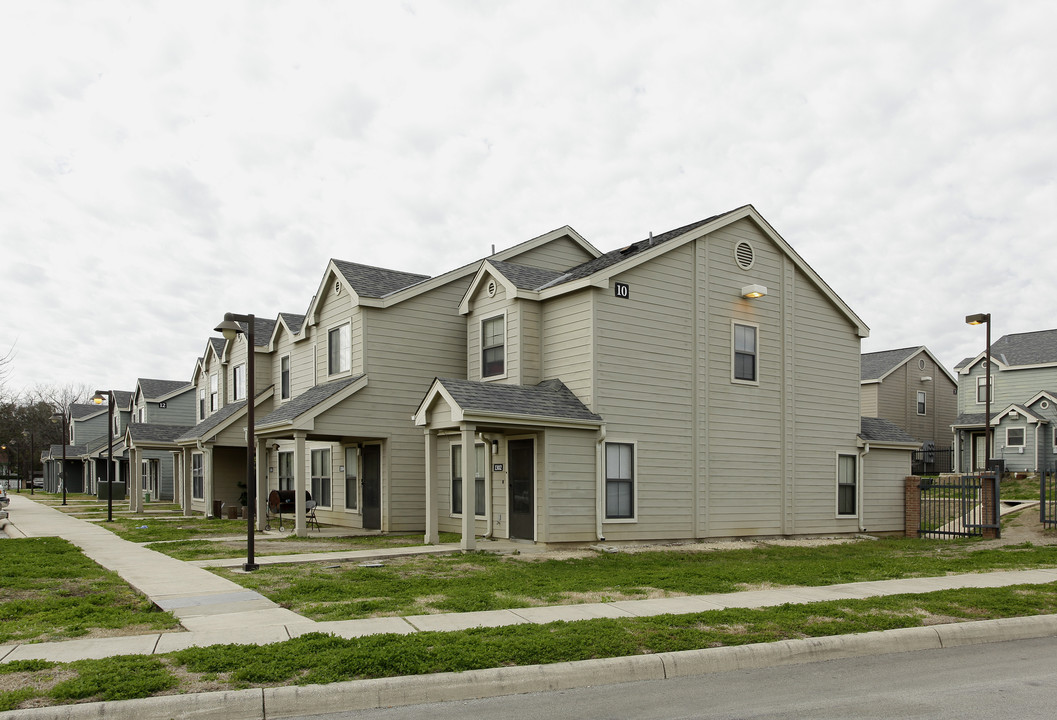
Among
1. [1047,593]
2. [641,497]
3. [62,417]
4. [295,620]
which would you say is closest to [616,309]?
[641,497]

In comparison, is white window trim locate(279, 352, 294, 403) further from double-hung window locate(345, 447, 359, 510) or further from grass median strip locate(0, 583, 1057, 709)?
grass median strip locate(0, 583, 1057, 709)

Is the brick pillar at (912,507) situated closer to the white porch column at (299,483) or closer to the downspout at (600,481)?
the downspout at (600,481)

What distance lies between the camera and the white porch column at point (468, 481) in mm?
17188

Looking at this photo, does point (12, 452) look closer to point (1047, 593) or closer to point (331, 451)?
point (331, 451)

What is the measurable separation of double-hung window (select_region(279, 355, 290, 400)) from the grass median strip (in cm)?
2145

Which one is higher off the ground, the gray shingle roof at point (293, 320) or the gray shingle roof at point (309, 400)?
the gray shingle roof at point (293, 320)

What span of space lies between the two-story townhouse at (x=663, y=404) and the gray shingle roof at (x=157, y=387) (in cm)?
3210

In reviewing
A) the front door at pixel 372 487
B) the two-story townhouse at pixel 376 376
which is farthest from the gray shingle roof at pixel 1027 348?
the front door at pixel 372 487

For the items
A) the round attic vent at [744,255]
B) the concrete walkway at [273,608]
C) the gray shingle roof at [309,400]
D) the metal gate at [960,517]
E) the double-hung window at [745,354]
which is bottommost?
the metal gate at [960,517]

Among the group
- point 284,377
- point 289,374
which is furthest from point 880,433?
point 284,377

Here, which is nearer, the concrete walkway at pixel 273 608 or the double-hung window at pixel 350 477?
the concrete walkway at pixel 273 608

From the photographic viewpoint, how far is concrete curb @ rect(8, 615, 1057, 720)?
21.0 feet

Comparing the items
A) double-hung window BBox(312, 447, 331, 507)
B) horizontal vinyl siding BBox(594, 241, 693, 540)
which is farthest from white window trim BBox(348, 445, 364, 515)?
horizontal vinyl siding BBox(594, 241, 693, 540)

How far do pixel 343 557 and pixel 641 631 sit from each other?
27.8 ft
